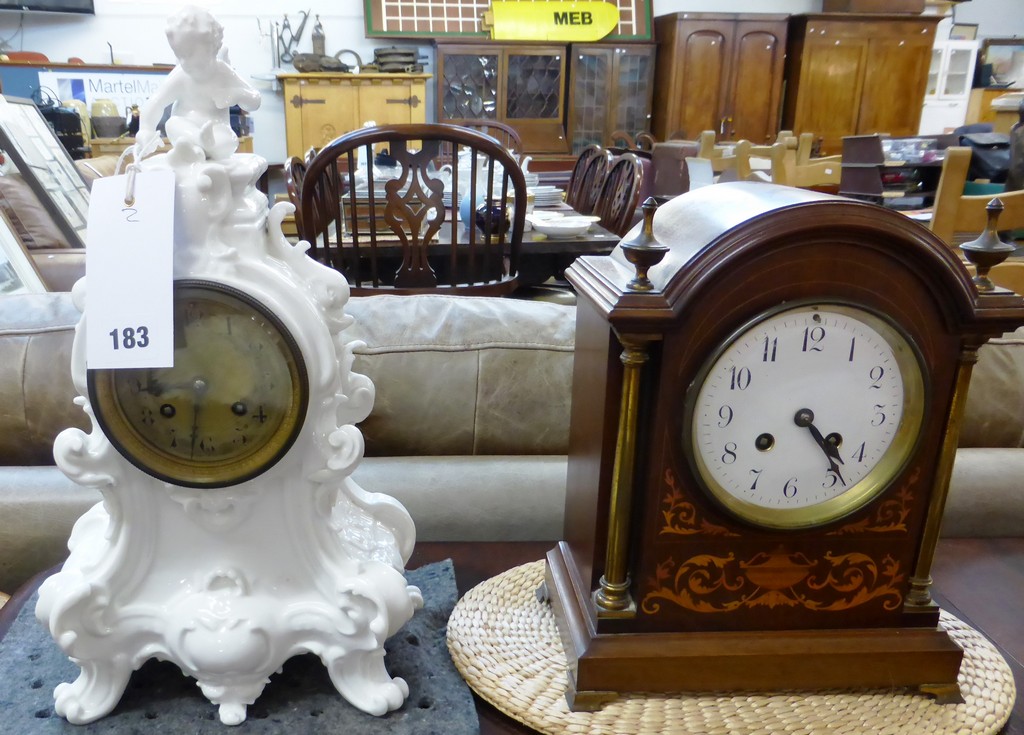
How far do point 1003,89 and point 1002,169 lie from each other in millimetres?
3853

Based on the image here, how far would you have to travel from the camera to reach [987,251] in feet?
1.93

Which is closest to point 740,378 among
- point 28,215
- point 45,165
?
point 28,215

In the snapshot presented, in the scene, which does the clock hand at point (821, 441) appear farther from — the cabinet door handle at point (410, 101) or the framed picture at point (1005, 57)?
the framed picture at point (1005, 57)

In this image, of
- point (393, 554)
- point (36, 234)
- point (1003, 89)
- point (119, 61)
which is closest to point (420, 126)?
point (36, 234)

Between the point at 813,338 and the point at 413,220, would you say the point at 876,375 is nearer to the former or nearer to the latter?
the point at 813,338

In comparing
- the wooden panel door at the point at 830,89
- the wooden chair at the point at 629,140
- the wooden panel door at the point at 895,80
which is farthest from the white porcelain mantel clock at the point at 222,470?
the wooden panel door at the point at 895,80

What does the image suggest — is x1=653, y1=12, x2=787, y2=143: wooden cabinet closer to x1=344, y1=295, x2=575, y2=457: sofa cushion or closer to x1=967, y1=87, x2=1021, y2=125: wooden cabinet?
x1=967, y1=87, x2=1021, y2=125: wooden cabinet

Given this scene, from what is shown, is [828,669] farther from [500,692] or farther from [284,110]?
[284,110]

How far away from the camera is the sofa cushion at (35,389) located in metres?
0.89

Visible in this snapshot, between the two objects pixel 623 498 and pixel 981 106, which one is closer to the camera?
pixel 623 498

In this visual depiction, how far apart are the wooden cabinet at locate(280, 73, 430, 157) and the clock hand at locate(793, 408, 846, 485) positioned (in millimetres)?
4745

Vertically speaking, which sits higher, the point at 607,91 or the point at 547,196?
the point at 607,91

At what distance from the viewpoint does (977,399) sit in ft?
3.24

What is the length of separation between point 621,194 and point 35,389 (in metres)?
1.96
